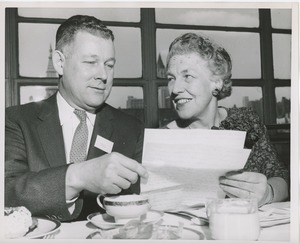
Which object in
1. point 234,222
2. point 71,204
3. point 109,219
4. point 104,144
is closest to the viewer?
point 234,222

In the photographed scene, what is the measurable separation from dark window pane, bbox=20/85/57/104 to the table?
46 centimetres

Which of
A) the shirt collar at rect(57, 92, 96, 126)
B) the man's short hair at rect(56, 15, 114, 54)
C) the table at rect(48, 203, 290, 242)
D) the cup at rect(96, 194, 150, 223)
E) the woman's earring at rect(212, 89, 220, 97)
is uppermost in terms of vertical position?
the man's short hair at rect(56, 15, 114, 54)

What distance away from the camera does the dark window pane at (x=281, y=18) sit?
1239mm

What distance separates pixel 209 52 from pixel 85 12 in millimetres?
456

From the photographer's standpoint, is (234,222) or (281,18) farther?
(281,18)

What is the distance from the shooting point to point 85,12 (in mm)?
1229

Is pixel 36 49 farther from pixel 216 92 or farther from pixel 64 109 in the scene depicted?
pixel 216 92

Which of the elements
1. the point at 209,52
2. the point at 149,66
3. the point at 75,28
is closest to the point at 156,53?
the point at 149,66

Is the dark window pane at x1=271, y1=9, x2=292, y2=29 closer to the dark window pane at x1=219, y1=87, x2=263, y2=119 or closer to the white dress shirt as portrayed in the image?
the dark window pane at x1=219, y1=87, x2=263, y2=119

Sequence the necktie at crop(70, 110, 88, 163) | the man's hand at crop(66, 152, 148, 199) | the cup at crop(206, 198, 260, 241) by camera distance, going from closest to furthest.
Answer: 1. the cup at crop(206, 198, 260, 241)
2. the man's hand at crop(66, 152, 148, 199)
3. the necktie at crop(70, 110, 88, 163)

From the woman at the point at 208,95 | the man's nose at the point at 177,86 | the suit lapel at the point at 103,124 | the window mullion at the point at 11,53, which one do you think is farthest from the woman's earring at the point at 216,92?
the window mullion at the point at 11,53

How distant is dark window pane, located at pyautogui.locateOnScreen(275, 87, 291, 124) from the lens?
124 cm

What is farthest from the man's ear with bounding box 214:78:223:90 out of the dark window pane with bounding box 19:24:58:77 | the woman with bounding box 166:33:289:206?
the dark window pane with bounding box 19:24:58:77

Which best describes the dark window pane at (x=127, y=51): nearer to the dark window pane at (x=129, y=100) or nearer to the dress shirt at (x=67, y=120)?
the dark window pane at (x=129, y=100)
